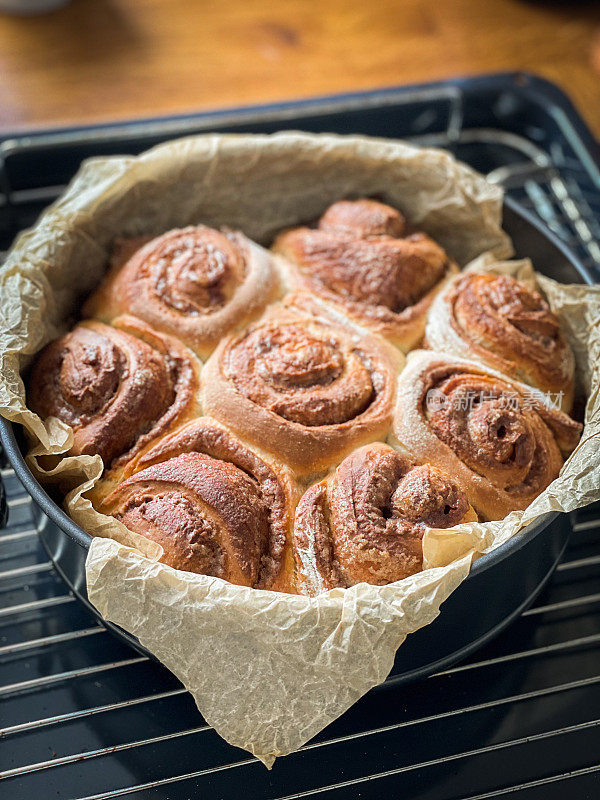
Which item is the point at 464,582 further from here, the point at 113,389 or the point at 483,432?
the point at 113,389

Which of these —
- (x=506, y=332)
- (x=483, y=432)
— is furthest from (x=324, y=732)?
(x=506, y=332)

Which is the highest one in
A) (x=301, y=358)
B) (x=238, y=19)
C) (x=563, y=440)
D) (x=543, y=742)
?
(x=238, y=19)

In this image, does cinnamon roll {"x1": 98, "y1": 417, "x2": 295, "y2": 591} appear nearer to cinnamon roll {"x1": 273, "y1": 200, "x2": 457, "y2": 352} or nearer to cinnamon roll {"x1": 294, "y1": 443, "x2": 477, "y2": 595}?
cinnamon roll {"x1": 294, "y1": 443, "x2": 477, "y2": 595}

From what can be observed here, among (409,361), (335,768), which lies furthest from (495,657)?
(409,361)

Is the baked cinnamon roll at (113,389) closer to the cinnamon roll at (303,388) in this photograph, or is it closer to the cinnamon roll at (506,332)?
the cinnamon roll at (303,388)

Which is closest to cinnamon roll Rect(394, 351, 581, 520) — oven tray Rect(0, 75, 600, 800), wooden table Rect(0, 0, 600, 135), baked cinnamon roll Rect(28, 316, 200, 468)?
oven tray Rect(0, 75, 600, 800)

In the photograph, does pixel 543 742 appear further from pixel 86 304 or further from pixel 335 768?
pixel 86 304

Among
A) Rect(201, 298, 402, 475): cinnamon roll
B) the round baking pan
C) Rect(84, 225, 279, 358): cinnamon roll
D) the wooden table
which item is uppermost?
the wooden table

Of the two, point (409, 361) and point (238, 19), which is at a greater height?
point (238, 19)
